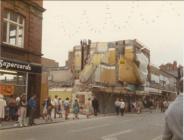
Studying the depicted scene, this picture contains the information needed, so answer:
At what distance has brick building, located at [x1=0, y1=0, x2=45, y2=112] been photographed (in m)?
27.6

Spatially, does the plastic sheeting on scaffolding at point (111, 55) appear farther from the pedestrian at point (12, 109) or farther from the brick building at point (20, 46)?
the pedestrian at point (12, 109)

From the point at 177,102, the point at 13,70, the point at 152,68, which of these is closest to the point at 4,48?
the point at 13,70

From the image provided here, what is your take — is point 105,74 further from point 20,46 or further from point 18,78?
point 18,78

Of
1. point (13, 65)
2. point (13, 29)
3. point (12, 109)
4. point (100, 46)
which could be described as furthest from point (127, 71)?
point (12, 109)

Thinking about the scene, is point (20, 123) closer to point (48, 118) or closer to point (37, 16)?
point (48, 118)

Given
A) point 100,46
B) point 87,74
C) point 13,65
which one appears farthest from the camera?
point 100,46

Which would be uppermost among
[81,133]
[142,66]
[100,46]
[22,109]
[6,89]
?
[100,46]

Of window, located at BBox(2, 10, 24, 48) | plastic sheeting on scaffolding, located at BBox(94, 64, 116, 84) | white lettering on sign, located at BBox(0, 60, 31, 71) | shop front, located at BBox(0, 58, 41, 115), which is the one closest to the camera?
white lettering on sign, located at BBox(0, 60, 31, 71)

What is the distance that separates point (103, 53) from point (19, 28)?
121 ft

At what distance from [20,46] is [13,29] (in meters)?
1.38

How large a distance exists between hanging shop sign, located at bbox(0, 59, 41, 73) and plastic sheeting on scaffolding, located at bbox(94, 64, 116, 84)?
1977 cm

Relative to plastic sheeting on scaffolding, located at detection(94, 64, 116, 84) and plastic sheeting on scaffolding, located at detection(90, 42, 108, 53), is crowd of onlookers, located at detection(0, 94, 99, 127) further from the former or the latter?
plastic sheeting on scaffolding, located at detection(90, 42, 108, 53)

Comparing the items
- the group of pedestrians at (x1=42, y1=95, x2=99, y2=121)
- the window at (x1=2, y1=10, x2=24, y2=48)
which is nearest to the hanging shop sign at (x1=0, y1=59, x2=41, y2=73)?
the window at (x1=2, y1=10, x2=24, y2=48)

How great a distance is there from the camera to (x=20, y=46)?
29.8 meters
